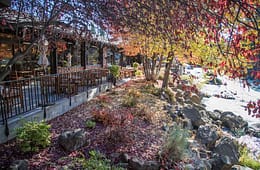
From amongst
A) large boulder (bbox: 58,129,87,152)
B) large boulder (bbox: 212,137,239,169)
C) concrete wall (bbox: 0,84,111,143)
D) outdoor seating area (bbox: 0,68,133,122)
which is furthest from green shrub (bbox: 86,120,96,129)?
large boulder (bbox: 212,137,239,169)

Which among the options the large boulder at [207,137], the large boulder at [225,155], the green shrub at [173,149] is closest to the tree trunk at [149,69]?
the large boulder at [207,137]

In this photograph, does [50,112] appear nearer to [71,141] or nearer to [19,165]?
[71,141]

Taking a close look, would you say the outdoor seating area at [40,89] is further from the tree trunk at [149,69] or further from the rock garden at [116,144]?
the tree trunk at [149,69]

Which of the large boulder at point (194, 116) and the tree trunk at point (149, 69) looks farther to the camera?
the tree trunk at point (149, 69)

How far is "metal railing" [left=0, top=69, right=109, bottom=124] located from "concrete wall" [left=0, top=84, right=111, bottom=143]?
6.6 inches

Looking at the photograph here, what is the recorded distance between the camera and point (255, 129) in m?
10.3

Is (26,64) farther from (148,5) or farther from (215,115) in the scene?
(215,115)

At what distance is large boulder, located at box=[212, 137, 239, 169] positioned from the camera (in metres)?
5.59

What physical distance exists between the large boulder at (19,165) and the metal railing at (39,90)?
1317 millimetres

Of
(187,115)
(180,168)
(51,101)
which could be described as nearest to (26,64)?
(51,101)

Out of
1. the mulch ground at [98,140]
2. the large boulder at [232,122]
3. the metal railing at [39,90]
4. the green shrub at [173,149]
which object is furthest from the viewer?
the large boulder at [232,122]

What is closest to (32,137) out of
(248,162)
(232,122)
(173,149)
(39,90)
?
(173,149)

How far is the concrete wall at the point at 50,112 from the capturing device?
4.60m

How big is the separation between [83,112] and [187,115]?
448 centimetres
